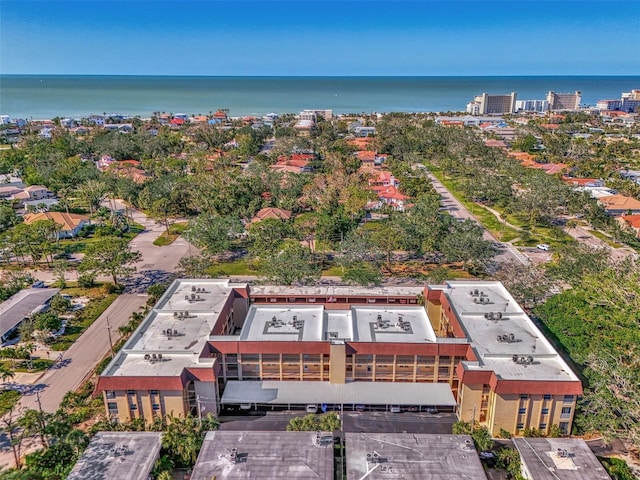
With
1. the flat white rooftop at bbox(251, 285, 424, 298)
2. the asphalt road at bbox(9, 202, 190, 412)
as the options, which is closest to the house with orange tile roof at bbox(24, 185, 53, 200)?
the asphalt road at bbox(9, 202, 190, 412)

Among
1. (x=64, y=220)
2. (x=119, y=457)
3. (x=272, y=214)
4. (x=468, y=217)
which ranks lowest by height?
(x=468, y=217)

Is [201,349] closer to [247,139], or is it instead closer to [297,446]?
[297,446]

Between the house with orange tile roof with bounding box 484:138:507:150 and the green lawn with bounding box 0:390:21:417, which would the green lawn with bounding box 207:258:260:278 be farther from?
the house with orange tile roof with bounding box 484:138:507:150

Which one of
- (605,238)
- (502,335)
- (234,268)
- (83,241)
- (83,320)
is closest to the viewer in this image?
(502,335)

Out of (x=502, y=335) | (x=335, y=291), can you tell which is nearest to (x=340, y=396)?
(x=502, y=335)

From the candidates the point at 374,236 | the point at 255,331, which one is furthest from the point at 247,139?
the point at 255,331

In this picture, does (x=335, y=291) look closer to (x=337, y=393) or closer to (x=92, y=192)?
(x=337, y=393)
